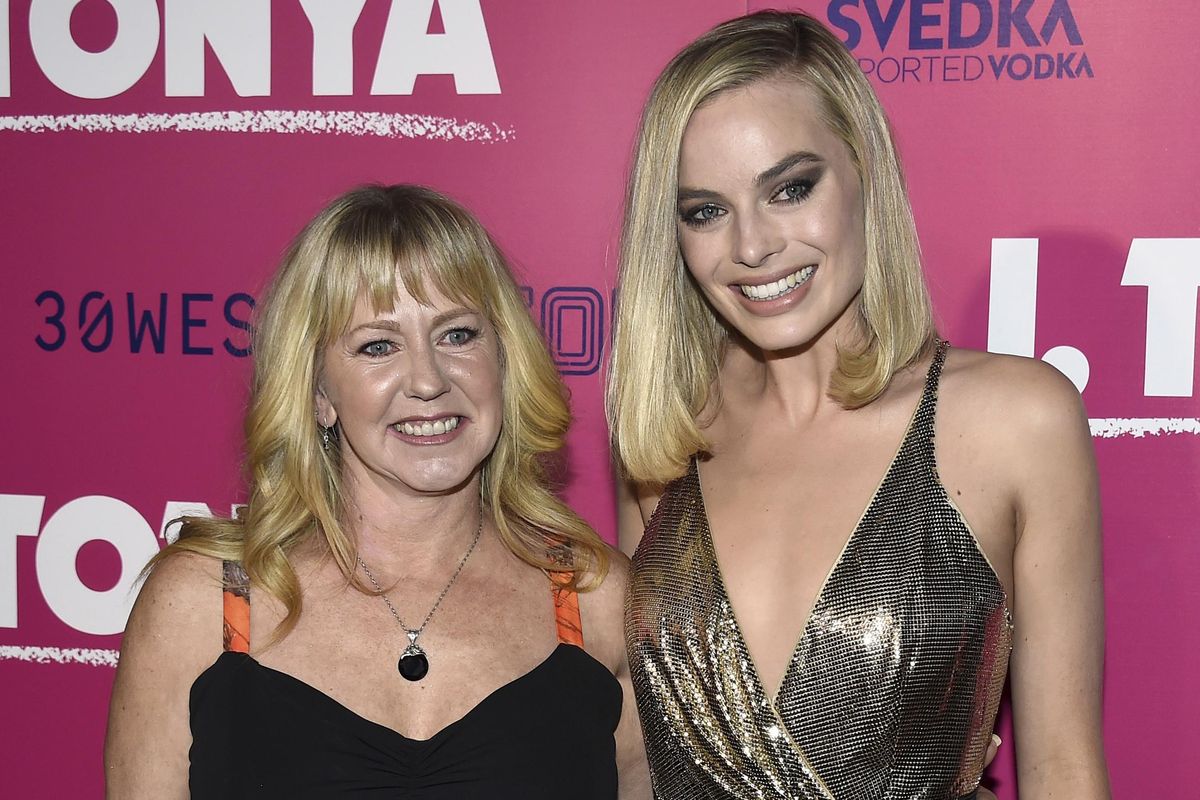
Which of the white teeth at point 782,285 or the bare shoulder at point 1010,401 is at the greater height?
the white teeth at point 782,285

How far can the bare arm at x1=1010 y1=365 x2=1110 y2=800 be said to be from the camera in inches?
73.4

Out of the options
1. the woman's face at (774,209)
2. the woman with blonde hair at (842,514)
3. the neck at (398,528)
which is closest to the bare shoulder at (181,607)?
the neck at (398,528)

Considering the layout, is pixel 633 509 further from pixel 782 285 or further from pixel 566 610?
pixel 782 285

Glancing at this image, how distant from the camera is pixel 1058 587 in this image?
1873 millimetres

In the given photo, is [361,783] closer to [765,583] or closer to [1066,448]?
[765,583]

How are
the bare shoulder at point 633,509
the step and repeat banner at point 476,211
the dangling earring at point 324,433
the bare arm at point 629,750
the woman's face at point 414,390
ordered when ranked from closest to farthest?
the woman's face at point 414,390
the dangling earring at point 324,433
the bare arm at point 629,750
the bare shoulder at point 633,509
the step and repeat banner at point 476,211

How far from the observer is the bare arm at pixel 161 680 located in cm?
196

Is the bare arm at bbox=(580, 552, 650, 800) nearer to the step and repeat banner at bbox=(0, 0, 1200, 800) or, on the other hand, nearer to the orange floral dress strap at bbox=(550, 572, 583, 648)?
the orange floral dress strap at bbox=(550, 572, 583, 648)

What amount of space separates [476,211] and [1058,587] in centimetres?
145

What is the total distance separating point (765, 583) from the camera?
2008 millimetres

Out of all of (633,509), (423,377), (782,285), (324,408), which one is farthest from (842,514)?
(324,408)

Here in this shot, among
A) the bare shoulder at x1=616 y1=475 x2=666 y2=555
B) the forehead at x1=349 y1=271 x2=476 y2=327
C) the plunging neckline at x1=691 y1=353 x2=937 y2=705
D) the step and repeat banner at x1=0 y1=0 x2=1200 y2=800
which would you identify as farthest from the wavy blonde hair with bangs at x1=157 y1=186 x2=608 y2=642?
the step and repeat banner at x1=0 y1=0 x2=1200 y2=800

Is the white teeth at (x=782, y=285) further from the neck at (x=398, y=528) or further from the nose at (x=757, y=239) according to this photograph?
the neck at (x=398, y=528)

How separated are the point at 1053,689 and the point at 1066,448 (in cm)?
36
